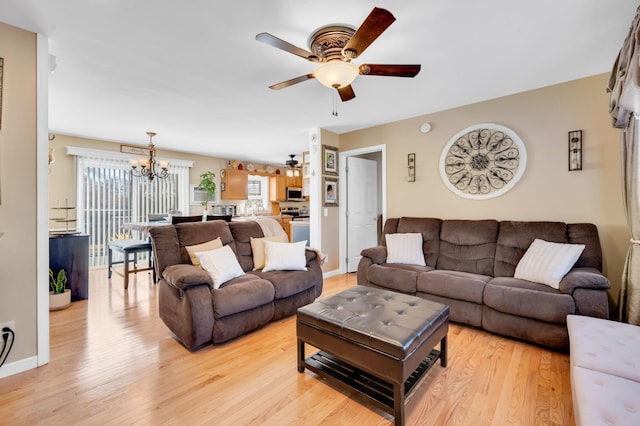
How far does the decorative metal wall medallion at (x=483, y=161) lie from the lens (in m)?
3.23

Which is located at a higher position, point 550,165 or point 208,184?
point 208,184

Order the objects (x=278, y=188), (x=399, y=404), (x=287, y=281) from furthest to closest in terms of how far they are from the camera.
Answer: (x=278, y=188) < (x=287, y=281) < (x=399, y=404)

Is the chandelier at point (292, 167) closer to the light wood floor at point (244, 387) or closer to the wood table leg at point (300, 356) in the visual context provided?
the light wood floor at point (244, 387)

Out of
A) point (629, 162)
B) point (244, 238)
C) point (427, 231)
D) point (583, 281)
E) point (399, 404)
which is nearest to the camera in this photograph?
point (399, 404)

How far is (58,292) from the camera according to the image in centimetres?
319

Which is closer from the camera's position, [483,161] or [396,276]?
[396,276]

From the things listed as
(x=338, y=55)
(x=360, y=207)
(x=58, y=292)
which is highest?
(x=338, y=55)

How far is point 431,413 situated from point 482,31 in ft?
8.22

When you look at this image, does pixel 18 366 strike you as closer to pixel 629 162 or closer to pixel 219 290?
pixel 219 290

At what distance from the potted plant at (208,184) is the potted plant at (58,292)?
294 centimetres

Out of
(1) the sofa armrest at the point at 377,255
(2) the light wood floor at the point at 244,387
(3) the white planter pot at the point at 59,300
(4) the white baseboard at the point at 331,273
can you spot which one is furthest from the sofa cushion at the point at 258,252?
(3) the white planter pot at the point at 59,300

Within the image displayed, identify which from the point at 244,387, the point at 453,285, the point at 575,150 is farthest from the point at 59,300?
the point at 575,150

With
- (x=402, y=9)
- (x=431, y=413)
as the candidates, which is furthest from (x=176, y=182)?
(x=431, y=413)

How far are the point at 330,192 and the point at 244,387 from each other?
324 centimetres
